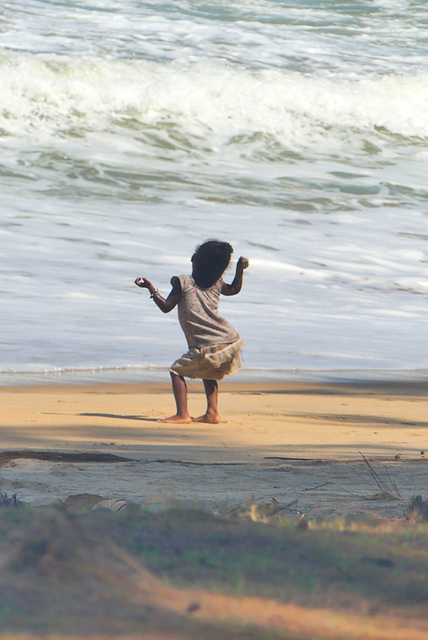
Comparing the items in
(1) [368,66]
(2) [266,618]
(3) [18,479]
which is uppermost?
(1) [368,66]

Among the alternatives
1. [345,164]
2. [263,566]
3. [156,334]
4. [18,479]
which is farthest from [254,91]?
[263,566]

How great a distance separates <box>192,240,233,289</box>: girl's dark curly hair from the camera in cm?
564

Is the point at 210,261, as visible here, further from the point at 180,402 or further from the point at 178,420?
the point at 178,420

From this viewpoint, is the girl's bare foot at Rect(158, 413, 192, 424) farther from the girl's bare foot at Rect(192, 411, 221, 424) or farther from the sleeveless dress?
the sleeveless dress

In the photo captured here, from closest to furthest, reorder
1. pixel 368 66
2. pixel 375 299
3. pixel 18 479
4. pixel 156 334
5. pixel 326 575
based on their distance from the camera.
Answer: pixel 326 575 < pixel 18 479 < pixel 156 334 < pixel 375 299 < pixel 368 66

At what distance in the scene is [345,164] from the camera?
69.1ft

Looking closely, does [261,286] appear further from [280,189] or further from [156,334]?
[280,189]

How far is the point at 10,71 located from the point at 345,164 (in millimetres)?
8892

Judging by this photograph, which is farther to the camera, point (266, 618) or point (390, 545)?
point (390, 545)

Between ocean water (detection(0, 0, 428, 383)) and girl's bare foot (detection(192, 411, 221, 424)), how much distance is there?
1804mm

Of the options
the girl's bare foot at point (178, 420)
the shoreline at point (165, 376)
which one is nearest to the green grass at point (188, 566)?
the girl's bare foot at point (178, 420)

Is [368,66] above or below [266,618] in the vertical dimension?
above

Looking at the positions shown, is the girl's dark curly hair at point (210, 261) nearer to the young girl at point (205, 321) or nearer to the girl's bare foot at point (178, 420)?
the young girl at point (205, 321)

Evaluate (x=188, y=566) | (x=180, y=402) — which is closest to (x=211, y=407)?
(x=180, y=402)
